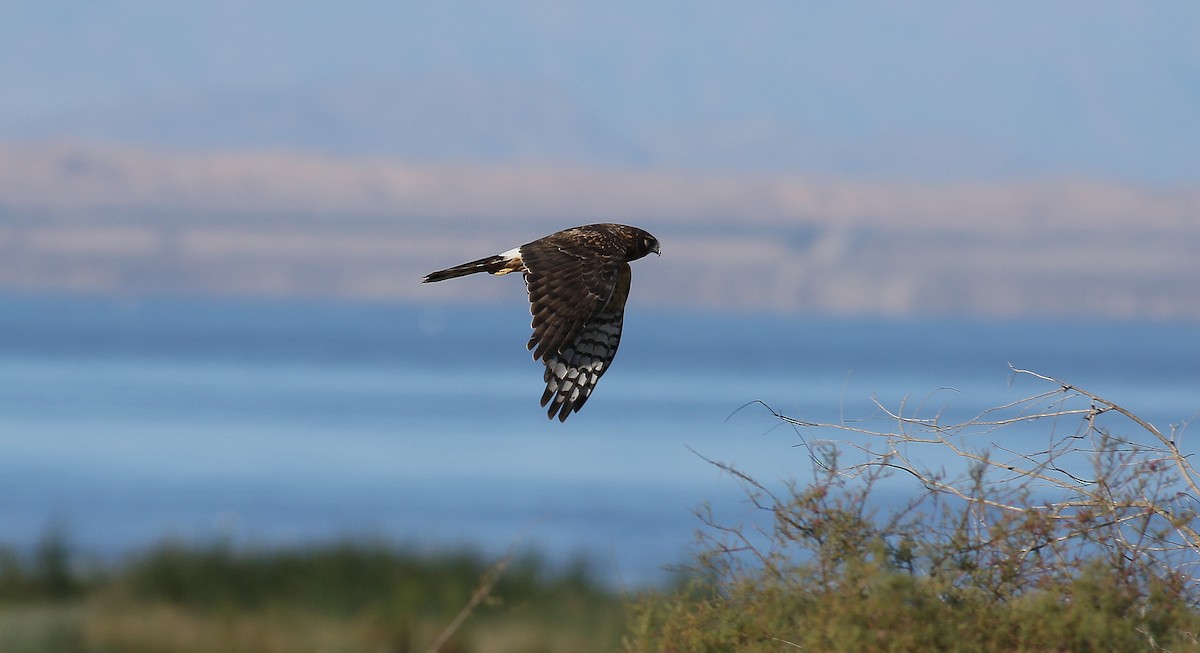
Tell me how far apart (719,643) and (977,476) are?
0.86 metres

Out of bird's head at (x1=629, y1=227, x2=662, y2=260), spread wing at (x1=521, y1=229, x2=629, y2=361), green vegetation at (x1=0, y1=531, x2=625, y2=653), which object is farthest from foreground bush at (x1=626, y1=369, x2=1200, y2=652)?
green vegetation at (x1=0, y1=531, x2=625, y2=653)

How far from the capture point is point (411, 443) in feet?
213

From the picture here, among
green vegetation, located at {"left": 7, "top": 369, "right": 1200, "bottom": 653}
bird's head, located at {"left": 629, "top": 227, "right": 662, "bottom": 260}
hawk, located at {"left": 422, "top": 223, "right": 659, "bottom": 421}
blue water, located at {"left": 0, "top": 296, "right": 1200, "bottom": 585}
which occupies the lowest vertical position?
blue water, located at {"left": 0, "top": 296, "right": 1200, "bottom": 585}

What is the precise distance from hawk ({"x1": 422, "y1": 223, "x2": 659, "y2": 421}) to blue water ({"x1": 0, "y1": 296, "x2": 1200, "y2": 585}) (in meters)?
0.62

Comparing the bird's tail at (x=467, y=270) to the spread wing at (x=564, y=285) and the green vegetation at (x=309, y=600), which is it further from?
the green vegetation at (x=309, y=600)

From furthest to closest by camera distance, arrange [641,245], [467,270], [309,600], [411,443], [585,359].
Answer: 1. [411,443]
2. [309,600]
3. [641,245]
4. [585,359]
5. [467,270]

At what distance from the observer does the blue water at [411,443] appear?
36.6 metres

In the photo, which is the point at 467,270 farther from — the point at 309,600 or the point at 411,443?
the point at 411,443

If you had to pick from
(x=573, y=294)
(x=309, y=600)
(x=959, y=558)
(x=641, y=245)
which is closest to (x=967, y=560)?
(x=959, y=558)

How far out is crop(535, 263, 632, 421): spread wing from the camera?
6180mm

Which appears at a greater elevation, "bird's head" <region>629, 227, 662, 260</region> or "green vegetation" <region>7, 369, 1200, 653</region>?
"bird's head" <region>629, 227, 662, 260</region>

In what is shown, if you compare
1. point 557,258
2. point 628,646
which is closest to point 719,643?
point 628,646

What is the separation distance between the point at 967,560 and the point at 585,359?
8.02 ft

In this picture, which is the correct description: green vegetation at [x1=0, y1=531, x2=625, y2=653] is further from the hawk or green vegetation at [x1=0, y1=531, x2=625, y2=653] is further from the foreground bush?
the foreground bush
